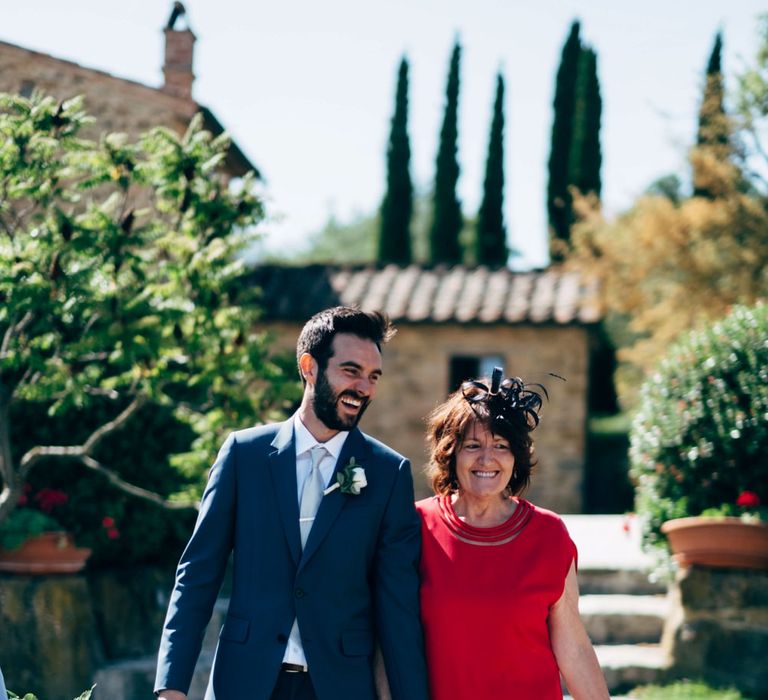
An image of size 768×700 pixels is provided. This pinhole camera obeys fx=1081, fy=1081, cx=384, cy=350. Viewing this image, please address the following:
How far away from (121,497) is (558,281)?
10.3 meters

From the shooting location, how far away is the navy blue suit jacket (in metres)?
3.18

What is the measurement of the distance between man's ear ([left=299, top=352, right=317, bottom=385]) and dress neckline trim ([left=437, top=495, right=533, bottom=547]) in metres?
0.66

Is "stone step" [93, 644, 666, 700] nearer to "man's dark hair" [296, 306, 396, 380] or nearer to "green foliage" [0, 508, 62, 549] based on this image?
"green foliage" [0, 508, 62, 549]

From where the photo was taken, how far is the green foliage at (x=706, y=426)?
22.2ft

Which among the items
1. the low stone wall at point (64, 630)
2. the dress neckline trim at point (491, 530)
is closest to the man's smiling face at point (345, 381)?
the dress neckline trim at point (491, 530)

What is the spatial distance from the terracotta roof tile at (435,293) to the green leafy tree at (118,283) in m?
8.29

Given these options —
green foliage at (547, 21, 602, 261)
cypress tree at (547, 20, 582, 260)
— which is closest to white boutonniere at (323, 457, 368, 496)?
green foliage at (547, 21, 602, 261)

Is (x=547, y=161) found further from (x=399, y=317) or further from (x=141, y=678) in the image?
(x=141, y=678)

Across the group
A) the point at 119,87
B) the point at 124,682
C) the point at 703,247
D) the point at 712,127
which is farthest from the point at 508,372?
the point at 124,682

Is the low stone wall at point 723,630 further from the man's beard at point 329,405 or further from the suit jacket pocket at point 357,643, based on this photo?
the man's beard at point 329,405

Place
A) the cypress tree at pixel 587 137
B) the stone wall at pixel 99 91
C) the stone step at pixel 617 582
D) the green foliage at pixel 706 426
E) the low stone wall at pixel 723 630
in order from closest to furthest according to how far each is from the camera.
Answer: the low stone wall at pixel 723 630 < the green foliage at pixel 706 426 < the stone step at pixel 617 582 < the stone wall at pixel 99 91 < the cypress tree at pixel 587 137

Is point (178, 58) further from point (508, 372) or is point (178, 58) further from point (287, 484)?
point (287, 484)

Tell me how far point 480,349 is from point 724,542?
9124mm

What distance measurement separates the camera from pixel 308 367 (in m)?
3.37
